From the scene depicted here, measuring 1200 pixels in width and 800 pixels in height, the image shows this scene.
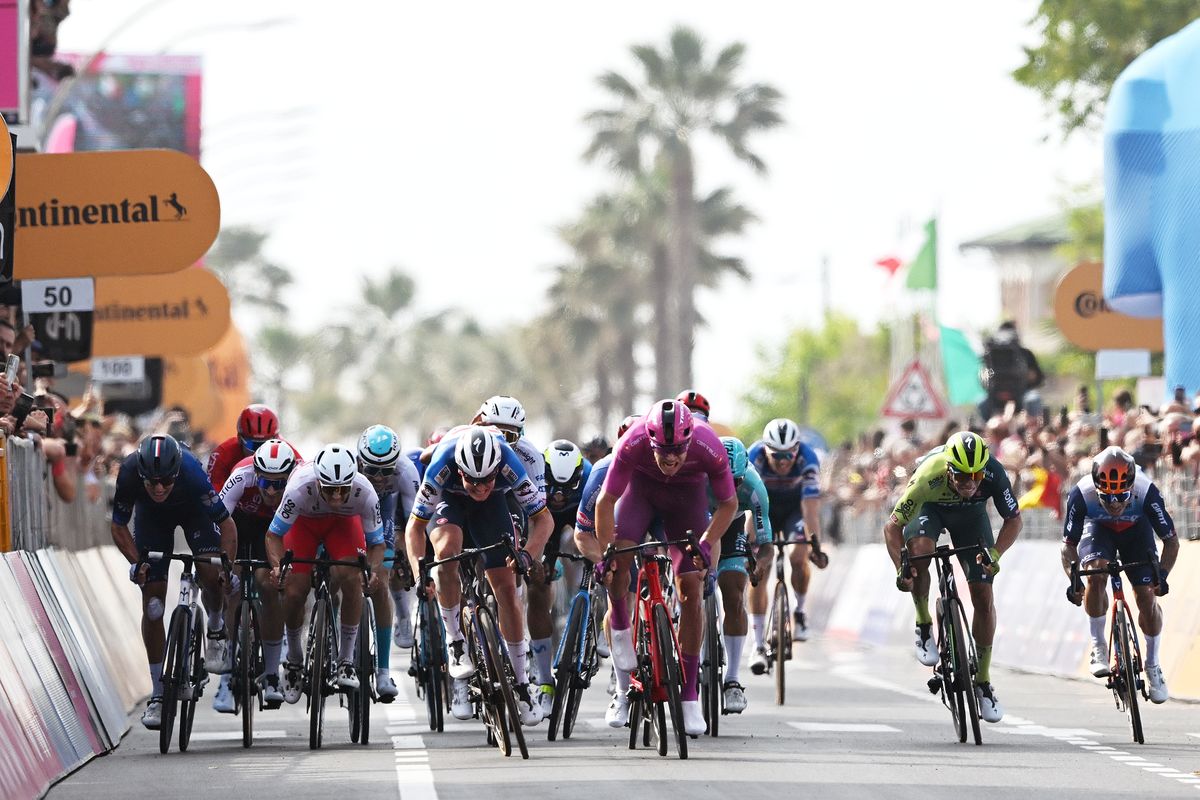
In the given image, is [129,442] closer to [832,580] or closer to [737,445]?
[832,580]

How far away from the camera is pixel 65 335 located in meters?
24.5

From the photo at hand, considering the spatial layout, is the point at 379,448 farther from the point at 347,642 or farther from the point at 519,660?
the point at 519,660

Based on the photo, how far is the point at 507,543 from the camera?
14453 mm

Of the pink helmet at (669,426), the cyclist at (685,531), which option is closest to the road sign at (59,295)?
the cyclist at (685,531)

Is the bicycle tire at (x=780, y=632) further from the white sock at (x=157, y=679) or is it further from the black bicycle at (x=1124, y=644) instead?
the white sock at (x=157, y=679)

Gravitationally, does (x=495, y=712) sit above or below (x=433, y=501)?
below

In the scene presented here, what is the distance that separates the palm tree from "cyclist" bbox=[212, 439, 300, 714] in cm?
4463

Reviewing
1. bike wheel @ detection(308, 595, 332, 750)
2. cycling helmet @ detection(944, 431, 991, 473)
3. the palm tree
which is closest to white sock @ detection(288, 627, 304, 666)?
bike wheel @ detection(308, 595, 332, 750)

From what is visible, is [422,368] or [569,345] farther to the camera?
[422,368]

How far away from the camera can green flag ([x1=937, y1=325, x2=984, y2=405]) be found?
4081cm

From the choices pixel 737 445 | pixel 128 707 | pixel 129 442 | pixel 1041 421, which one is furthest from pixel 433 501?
pixel 129 442

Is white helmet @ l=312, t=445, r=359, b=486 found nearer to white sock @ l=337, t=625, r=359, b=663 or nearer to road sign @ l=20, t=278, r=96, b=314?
white sock @ l=337, t=625, r=359, b=663

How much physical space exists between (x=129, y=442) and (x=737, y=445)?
14.5m

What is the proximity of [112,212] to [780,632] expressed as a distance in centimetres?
596
